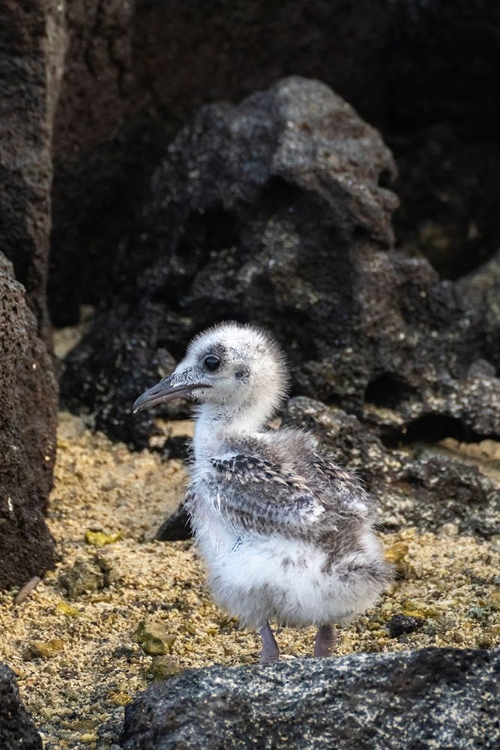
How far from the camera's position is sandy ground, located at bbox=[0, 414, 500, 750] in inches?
195

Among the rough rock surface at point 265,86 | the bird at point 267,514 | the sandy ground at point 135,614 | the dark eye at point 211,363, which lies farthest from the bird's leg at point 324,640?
the rough rock surface at point 265,86

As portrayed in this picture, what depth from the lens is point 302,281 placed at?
24.0 ft

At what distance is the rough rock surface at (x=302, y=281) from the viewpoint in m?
7.16

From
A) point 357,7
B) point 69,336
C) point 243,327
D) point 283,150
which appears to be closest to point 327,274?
point 283,150

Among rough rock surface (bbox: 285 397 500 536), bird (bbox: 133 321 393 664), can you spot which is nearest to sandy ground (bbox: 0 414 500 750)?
rough rock surface (bbox: 285 397 500 536)

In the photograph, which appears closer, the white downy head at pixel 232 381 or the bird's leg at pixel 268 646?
the bird's leg at pixel 268 646

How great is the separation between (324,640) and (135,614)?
1.06 m

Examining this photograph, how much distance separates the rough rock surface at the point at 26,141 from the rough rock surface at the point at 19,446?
856 mm

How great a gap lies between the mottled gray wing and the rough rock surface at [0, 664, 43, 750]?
1133mm

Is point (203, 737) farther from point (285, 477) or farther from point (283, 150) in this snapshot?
point (283, 150)

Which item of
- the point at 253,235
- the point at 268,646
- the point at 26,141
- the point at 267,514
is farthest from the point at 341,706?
the point at 26,141

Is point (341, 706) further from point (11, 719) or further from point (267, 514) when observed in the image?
point (11, 719)

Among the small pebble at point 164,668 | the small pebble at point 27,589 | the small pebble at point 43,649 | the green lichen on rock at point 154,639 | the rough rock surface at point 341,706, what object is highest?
the rough rock surface at point 341,706

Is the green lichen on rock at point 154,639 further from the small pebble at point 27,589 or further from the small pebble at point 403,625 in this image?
the small pebble at point 403,625
